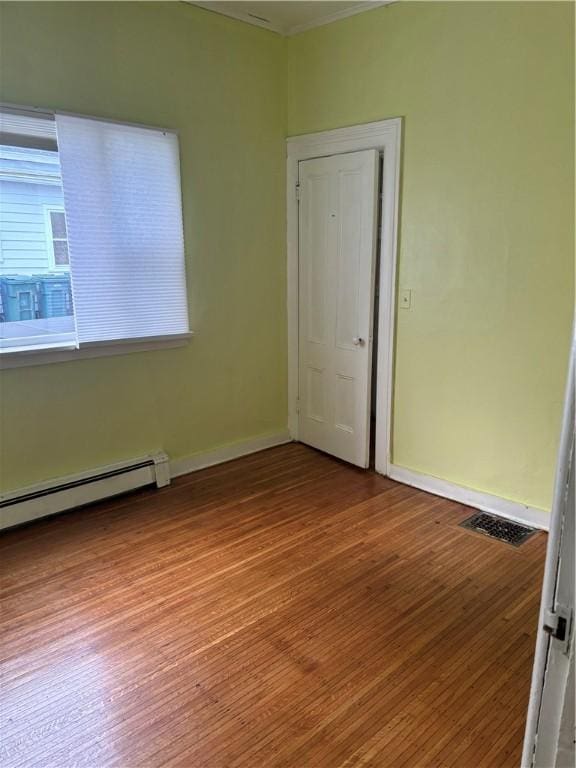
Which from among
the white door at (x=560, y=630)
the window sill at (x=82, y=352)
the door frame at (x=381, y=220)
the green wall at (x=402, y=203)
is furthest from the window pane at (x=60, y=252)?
the white door at (x=560, y=630)

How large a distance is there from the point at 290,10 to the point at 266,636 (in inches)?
138

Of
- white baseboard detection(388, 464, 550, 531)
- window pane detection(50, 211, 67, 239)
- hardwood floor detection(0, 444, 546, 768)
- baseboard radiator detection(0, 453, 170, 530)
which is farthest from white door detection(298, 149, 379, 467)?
window pane detection(50, 211, 67, 239)

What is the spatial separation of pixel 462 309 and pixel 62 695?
261cm

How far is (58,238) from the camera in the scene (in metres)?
2.93

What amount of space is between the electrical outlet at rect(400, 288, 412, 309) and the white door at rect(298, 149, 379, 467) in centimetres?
20

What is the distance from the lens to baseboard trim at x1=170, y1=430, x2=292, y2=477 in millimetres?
3645

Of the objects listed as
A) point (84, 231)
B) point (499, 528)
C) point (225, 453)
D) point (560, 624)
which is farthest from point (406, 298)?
point (560, 624)

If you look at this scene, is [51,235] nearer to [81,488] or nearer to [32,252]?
[32,252]

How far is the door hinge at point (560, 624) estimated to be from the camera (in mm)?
750

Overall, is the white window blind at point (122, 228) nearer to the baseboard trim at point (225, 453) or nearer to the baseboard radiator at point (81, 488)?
the baseboard radiator at point (81, 488)

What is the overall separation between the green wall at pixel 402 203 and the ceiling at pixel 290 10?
0.07 m

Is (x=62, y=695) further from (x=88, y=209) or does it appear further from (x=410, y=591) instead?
(x=88, y=209)

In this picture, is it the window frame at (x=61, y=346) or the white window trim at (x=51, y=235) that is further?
the white window trim at (x=51, y=235)

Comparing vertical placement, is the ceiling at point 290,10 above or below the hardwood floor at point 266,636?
above
